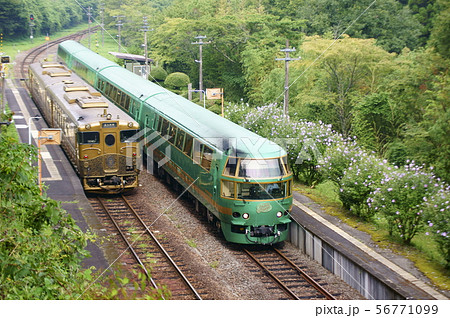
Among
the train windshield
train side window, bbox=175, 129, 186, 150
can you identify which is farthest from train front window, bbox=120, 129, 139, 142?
the train windshield

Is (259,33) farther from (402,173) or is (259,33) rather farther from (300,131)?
(402,173)

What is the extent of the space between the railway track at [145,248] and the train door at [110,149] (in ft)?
4.49

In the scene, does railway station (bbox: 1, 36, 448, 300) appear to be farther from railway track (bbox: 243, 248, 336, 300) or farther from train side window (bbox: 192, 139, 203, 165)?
train side window (bbox: 192, 139, 203, 165)

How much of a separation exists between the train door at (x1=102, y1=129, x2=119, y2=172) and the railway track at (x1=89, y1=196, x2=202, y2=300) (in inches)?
53.8

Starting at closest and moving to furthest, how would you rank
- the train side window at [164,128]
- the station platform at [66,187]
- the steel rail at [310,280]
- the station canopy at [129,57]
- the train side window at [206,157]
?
the steel rail at [310,280], the station platform at [66,187], the train side window at [206,157], the train side window at [164,128], the station canopy at [129,57]

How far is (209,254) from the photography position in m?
18.0

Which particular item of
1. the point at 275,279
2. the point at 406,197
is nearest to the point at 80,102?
the point at 275,279

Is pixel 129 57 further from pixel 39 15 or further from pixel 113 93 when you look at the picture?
pixel 39 15

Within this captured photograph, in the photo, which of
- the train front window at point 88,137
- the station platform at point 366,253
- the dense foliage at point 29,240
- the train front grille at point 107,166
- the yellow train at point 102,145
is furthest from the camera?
the train front grille at point 107,166

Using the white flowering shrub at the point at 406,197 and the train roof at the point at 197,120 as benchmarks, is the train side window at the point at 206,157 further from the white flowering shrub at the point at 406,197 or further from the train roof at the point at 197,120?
the white flowering shrub at the point at 406,197

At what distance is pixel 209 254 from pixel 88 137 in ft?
22.0

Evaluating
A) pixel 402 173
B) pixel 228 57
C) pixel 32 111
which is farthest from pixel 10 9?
pixel 402 173

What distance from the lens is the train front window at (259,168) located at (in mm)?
17406

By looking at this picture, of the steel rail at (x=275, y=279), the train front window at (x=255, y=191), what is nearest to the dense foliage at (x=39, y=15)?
the train front window at (x=255, y=191)
